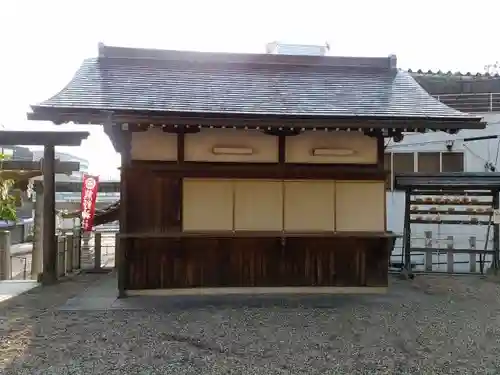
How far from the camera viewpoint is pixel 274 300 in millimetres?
7406

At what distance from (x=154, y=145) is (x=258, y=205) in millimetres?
2091

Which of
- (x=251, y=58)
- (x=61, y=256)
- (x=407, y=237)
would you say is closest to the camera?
(x=251, y=58)

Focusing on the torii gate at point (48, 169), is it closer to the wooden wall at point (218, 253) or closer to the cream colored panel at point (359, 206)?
the wooden wall at point (218, 253)

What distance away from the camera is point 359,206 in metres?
7.89

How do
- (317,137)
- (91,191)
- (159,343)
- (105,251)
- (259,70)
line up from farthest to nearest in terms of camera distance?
(105,251) < (91,191) < (259,70) < (317,137) < (159,343)

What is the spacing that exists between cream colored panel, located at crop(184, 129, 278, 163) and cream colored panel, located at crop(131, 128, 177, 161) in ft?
0.86

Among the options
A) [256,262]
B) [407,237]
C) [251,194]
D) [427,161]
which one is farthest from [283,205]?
[427,161]

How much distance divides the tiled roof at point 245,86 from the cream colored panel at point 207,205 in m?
1.32

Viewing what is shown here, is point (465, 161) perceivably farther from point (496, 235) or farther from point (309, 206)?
point (309, 206)

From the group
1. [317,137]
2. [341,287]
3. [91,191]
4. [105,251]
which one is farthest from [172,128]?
[105,251]

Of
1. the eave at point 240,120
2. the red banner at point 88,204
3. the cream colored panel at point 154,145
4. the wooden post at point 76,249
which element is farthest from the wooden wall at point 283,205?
the red banner at point 88,204

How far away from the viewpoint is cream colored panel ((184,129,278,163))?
7.67 metres

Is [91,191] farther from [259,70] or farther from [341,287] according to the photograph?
[341,287]

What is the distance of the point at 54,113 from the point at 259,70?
4437 millimetres
